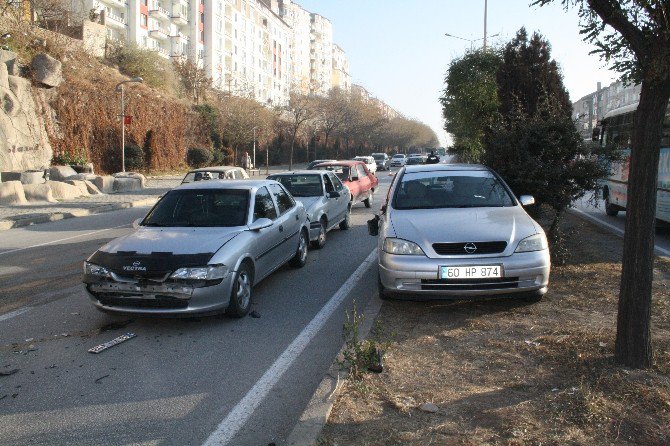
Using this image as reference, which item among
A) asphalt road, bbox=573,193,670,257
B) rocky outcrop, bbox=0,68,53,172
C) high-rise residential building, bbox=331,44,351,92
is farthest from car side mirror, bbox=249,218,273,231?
high-rise residential building, bbox=331,44,351,92

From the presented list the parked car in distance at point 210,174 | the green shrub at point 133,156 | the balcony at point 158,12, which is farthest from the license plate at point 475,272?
the balcony at point 158,12

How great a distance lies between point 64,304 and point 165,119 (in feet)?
119

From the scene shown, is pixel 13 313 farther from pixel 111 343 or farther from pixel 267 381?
pixel 267 381

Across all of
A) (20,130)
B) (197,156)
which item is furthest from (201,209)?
(197,156)

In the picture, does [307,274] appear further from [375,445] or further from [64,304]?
[375,445]

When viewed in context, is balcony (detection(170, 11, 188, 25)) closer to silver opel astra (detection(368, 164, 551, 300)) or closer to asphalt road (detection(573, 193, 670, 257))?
asphalt road (detection(573, 193, 670, 257))

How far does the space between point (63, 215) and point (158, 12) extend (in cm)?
6379

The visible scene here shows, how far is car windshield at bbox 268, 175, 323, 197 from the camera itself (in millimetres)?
11945

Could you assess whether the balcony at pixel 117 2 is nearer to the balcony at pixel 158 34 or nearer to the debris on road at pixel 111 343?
the balcony at pixel 158 34

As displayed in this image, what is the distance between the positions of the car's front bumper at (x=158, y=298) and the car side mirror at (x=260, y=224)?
1.07m

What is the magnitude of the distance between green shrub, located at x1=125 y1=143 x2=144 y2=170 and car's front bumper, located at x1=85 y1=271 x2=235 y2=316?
32.3 metres

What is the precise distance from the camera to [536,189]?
8.54 metres

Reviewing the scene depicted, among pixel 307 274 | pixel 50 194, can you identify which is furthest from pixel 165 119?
pixel 307 274

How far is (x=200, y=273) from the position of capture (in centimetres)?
577
